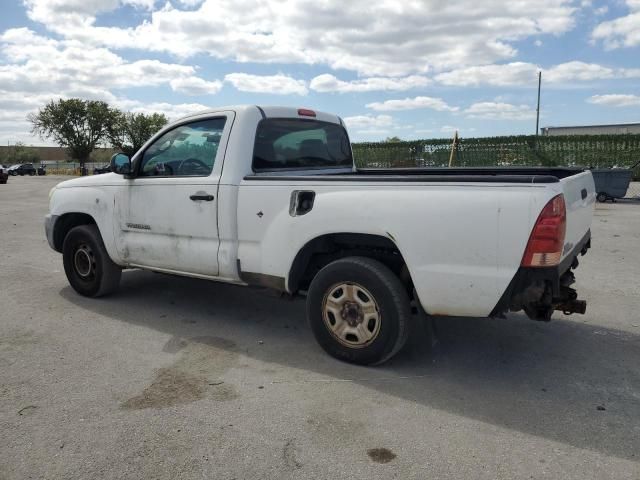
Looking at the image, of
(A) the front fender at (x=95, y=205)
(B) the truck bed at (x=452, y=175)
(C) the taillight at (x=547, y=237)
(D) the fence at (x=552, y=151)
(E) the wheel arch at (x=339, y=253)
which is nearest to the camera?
(C) the taillight at (x=547, y=237)

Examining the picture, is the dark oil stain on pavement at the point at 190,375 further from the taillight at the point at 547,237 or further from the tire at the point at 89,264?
the taillight at the point at 547,237

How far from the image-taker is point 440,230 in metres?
3.35

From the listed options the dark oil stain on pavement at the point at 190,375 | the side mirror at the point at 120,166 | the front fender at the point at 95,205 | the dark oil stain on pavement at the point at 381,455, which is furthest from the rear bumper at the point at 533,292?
the front fender at the point at 95,205

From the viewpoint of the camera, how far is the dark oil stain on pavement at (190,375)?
3438mm

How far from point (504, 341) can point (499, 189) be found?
1804 millimetres

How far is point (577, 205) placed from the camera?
3.82 m

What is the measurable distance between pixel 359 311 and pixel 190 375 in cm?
128

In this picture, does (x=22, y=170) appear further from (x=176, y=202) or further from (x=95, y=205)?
(x=176, y=202)

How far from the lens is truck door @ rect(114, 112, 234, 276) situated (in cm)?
454

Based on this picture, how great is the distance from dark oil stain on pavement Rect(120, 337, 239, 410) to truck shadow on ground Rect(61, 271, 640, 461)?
0.18 metres

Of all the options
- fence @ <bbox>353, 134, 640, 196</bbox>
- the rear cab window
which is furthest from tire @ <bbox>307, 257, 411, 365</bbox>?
fence @ <bbox>353, 134, 640, 196</bbox>

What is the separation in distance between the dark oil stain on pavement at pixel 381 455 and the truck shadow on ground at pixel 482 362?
2.09 ft

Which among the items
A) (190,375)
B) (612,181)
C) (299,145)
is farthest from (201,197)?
(612,181)

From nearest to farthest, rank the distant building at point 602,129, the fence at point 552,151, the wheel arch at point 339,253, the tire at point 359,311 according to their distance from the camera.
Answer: the tire at point 359,311
the wheel arch at point 339,253
the fence at point 552,151
the distant building at point 602,129
